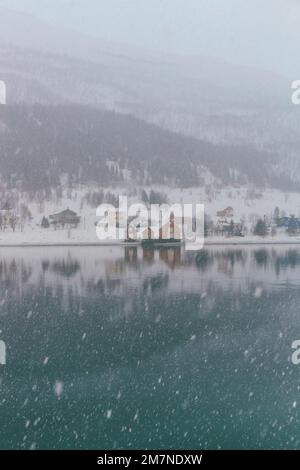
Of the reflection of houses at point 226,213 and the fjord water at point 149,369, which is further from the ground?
the reflection of houses at point 226,213

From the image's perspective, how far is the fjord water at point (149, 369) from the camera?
27.7ft

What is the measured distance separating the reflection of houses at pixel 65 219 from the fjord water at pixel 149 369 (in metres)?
46.5

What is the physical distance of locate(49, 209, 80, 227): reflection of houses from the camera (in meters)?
67.4

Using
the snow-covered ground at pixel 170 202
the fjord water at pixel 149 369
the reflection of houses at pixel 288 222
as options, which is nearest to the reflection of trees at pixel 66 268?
the fjord water at pixel 149 369

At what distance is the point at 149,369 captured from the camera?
11078 mm

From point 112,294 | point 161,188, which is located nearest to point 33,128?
point 161,188

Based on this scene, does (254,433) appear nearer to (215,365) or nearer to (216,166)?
(215,365)

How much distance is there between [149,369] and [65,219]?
5793 cm
